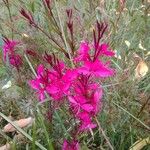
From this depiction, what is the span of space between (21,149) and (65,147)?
16.6 inches

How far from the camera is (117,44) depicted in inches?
90.0

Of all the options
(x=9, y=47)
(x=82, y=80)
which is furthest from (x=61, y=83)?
(x=9, y=47)

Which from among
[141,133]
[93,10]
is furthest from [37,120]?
[93,10]

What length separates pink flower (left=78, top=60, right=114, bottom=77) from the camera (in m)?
1.19

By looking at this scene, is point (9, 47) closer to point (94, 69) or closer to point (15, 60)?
point (15, 60)

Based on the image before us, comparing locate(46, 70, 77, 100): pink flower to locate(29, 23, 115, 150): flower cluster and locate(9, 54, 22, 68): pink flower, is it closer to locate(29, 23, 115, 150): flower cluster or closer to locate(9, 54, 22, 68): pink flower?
locate(29, 23, 115, 150): flower cluster

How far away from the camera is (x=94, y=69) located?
3.96 feet

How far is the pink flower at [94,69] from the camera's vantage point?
1190mm

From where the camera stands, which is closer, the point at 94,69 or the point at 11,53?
the point at 94,69

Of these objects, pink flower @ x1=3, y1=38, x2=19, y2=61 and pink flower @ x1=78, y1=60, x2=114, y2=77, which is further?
pink flower @ x1=3, y1=38, x2=19, y2=61

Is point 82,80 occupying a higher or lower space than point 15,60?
higher

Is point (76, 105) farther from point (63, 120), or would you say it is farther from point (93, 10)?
point (93, 10)

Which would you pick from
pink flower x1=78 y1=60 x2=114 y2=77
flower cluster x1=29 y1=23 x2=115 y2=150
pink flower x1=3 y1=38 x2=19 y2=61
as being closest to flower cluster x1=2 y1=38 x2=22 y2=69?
pink flower x1=3 y1=38 x2=19 y2=61

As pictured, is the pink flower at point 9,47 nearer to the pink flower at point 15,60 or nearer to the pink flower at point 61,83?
the pink flower at point 15,60
